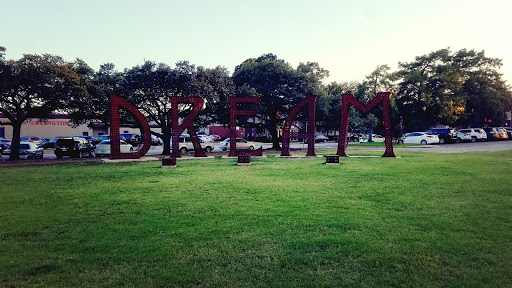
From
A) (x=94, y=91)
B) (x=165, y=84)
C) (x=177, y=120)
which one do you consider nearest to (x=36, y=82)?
(x=94, y=91)

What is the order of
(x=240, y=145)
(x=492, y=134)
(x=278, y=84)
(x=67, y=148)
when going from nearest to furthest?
1. (x=67, y=148)
2. (x=278, y=84)
3. (x=240, y=145)
4. (x=492, y=134)

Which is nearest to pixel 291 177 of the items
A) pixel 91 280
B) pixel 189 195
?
pixel 189 195

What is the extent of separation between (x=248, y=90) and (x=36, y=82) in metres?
15.9

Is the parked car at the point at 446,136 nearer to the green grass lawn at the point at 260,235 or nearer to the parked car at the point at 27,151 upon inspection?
the green grass lawn at the point at 260,235

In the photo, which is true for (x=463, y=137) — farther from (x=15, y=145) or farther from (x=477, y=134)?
(x=15, y=145)

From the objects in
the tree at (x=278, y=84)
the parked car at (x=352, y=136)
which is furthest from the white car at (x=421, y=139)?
the tree at (x=278, y=84)

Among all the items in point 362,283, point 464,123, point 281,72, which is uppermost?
point 281,72

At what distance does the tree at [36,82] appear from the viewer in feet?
65.9

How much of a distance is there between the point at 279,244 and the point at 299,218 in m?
1.53

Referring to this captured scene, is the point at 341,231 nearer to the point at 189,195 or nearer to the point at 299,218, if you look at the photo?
the point at 299,218

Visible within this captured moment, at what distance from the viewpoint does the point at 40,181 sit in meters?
12.4

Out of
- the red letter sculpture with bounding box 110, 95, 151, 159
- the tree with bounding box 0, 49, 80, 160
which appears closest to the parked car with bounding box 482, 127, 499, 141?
the red letter sculpture with bounding box 110, 95, 151, 159

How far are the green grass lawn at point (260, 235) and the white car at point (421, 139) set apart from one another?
96.7 ft

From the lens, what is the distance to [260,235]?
223 inches
